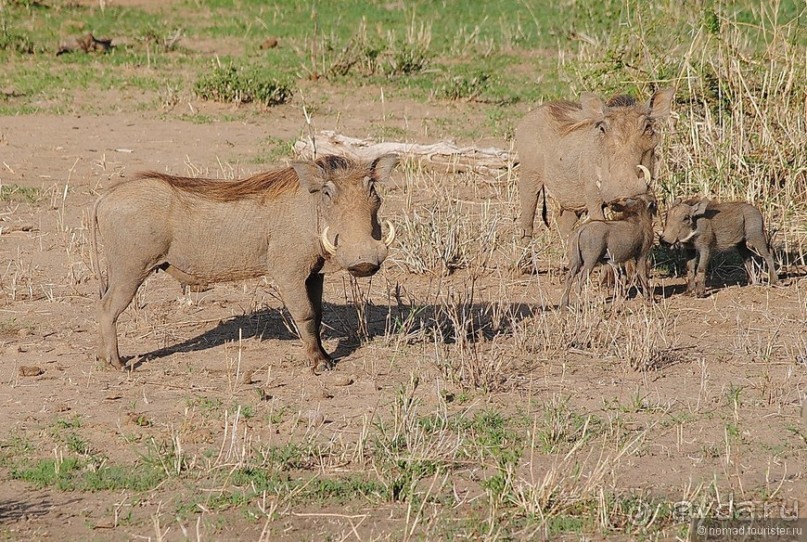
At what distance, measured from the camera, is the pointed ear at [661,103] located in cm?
684

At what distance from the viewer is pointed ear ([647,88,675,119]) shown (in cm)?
684

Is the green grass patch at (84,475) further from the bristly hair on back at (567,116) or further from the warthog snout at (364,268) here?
the bristly hair on back at (567,116)

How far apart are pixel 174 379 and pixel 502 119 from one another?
621 cm

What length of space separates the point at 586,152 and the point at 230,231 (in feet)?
7.44

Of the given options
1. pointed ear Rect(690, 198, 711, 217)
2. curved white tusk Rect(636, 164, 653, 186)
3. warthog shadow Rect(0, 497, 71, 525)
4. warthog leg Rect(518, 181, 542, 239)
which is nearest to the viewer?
warthog shadow Rect(0, 497, 71, 525)

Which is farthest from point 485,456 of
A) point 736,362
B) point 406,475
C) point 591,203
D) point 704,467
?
point 591,203

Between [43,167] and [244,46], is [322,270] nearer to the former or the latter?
[43,167]

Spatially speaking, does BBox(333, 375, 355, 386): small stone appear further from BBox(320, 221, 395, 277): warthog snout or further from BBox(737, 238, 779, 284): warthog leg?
BBox(737, 238, 779, 284): warthog leg

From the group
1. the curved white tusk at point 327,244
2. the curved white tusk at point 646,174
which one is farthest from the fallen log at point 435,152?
the curved white tusk at point 327,244

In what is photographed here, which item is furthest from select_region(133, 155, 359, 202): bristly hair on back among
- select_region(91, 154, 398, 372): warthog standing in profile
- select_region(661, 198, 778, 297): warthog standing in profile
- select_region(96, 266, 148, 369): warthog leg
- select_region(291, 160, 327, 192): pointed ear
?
select_region(661, 198, 778, 297): warthog standing in profile

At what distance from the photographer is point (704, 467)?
4.67m

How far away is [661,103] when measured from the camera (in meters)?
6.92

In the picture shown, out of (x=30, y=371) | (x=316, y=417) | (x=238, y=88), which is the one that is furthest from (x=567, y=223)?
(x=238, y=88)

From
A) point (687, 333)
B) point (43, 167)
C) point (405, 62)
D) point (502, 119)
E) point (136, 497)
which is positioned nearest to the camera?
point (136, 497)
